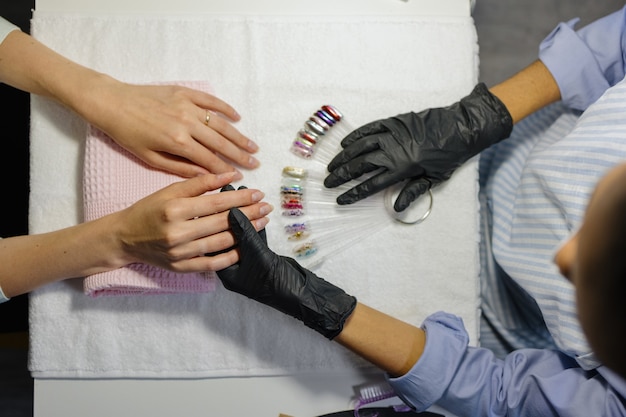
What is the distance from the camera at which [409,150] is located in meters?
0.95

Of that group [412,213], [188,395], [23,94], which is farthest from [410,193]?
[23,94]

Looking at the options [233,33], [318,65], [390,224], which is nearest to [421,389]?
[390,224]

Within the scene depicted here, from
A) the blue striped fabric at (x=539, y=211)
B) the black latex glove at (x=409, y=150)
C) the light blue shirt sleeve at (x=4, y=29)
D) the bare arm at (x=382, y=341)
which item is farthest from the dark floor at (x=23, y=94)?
the bare arm at (x=382, y=341)

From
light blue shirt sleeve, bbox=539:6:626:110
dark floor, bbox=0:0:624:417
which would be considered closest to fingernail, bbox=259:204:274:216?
light blue shirt sleeve, bbox=539:6:626:110

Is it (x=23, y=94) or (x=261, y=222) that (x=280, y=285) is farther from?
(x=23, y=94)

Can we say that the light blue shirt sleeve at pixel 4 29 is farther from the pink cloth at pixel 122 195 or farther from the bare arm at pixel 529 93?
the bare arm at pixel 529 93

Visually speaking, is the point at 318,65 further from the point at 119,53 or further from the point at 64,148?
the point at 64,148

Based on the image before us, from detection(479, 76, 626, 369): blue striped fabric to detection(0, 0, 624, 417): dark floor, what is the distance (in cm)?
47

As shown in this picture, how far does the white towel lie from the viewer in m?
0.94

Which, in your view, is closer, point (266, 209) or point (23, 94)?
point (266, 209)

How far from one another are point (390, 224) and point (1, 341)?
0.98m

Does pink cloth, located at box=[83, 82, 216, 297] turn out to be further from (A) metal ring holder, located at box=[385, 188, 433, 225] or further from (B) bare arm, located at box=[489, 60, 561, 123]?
(B) bare arm, located at box=[489, 60, 561, 123]

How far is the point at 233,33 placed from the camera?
0.96m

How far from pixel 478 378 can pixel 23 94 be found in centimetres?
112
